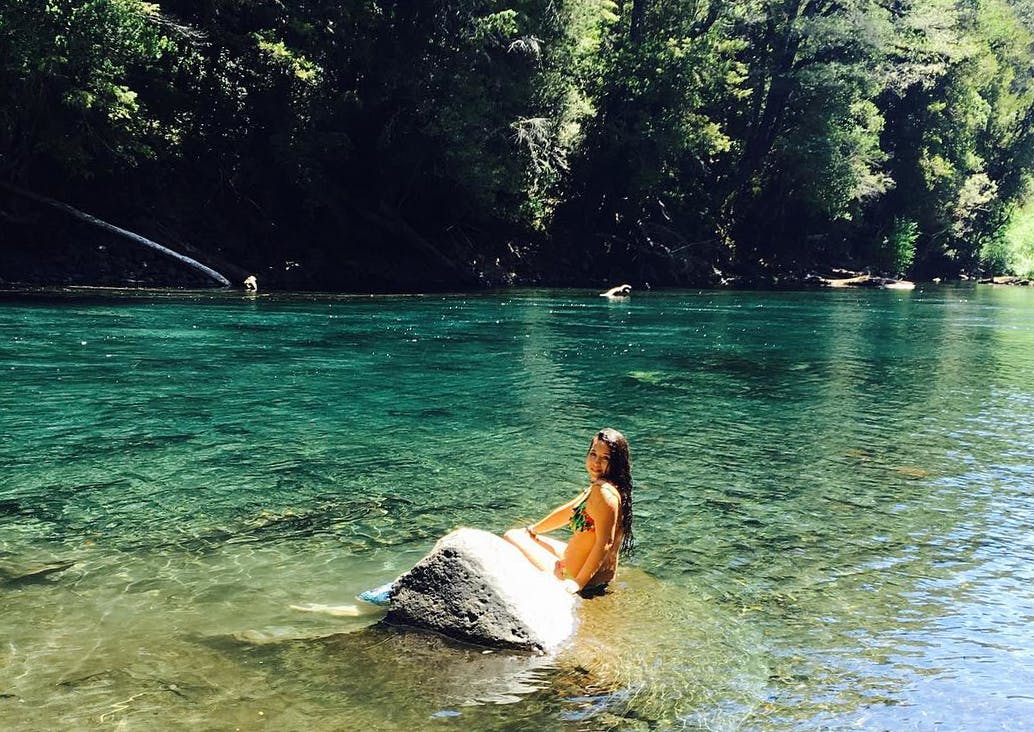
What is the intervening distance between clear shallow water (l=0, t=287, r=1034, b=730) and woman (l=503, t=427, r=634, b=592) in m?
0.33

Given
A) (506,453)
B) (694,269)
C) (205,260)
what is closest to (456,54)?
(205,260)

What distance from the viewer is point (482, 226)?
46.4 m

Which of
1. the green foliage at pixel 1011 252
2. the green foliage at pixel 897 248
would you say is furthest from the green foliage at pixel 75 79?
the green foliage at pixel 1011 252

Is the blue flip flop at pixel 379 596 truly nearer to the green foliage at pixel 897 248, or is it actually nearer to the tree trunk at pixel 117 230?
the tree trunk at pixel 117 230

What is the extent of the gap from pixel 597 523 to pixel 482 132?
32.8m

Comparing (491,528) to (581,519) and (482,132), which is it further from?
(482,132)

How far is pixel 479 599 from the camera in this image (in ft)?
18.4

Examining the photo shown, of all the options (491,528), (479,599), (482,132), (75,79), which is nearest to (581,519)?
(479,599)

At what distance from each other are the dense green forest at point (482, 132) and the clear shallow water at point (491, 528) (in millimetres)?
16357

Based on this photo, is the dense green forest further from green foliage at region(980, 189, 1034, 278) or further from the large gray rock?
the large gray rock

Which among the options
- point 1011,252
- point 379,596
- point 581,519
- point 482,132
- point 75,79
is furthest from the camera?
point 1011,252

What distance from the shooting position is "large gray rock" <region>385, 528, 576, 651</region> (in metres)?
5.55

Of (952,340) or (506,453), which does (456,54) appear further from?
(506,453)

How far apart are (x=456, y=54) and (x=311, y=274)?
11.0 meters
